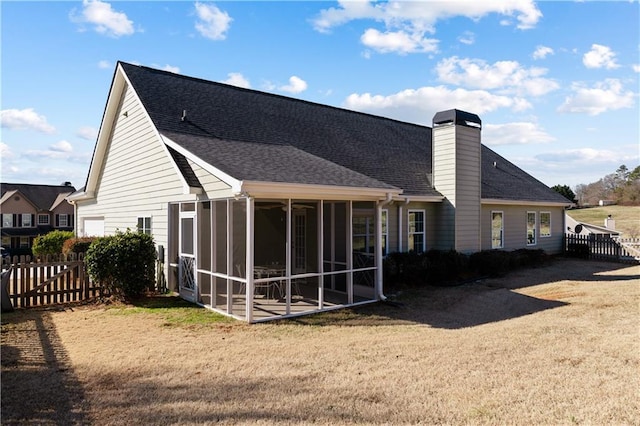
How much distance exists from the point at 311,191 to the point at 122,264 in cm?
529

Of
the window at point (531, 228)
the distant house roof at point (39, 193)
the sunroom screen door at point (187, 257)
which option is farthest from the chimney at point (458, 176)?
the distant house roof at point (39, 193)

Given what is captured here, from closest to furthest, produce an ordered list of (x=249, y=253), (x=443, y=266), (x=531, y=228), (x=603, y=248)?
(x=249, y=253), (x=443, y=266), (x=531, y=228), (x=603, y=248)

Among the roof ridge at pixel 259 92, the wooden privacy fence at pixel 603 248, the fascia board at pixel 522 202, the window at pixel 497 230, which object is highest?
the roof ridge at pixel 259 92

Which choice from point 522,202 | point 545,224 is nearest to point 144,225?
point 522,202

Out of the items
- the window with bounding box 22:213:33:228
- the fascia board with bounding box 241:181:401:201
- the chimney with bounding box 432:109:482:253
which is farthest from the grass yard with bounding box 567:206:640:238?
the window with bounding box 22:213:33:228

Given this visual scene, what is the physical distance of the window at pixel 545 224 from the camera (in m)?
19.9

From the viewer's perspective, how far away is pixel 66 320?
29.4 feet

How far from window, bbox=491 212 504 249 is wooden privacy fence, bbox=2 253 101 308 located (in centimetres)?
1420

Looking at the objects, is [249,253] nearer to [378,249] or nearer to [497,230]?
[378,249]

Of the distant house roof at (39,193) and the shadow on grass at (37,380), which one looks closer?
the shadow on grass at (37,380)

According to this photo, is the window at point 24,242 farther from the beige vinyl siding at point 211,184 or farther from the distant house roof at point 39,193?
the beige vinyl siding at point 211,184

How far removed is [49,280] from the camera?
408 inches

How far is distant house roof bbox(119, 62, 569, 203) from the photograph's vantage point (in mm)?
10102

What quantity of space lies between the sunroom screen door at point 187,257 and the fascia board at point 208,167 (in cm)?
166
